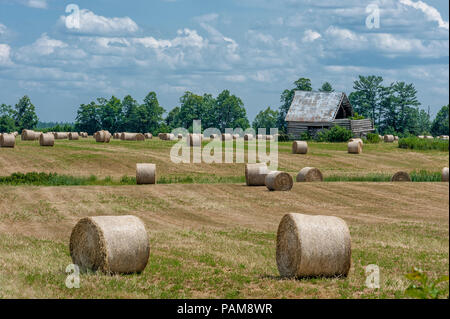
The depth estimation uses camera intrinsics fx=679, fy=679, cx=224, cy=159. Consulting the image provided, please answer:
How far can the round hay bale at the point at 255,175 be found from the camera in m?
38.4

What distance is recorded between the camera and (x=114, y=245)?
14359 mm

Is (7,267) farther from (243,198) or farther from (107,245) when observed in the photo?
(243,198)

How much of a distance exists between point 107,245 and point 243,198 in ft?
65.5

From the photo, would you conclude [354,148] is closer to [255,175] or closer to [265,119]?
[255,175]

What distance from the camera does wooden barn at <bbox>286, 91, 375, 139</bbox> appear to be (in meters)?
85.2

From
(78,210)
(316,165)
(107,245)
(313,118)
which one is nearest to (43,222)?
(78,210)

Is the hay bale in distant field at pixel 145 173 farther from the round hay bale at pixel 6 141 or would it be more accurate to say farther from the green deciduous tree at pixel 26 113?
the green deciduous tree at pixel 26 113

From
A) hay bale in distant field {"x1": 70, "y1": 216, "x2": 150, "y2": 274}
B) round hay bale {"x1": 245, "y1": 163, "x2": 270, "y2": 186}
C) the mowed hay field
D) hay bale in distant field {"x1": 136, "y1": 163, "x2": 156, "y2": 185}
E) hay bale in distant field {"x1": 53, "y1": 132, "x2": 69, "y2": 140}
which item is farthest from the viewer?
hay bale in distant field {"x1": 53, "y1": 132, "x2": 69, "y2": 140}

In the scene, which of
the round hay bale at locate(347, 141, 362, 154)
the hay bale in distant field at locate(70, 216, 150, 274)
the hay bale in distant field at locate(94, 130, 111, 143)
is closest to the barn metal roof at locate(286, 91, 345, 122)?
the round hay bale at locate(347, 141, 362, 154)

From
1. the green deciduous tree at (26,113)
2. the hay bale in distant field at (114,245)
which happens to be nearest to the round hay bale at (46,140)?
the hay bale in distant field at (114,245)

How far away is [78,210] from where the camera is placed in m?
29.6

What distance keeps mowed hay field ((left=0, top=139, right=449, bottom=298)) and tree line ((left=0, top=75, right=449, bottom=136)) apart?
81136 millimetres

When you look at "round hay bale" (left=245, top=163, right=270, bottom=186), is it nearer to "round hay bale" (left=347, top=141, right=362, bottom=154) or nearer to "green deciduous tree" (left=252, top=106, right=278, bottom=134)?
"round hay bale" (left=347, top=141, right=362, bottom=154)

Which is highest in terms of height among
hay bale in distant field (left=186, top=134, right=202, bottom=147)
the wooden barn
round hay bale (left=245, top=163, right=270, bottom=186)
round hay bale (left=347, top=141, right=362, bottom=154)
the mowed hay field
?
the wooden barn
